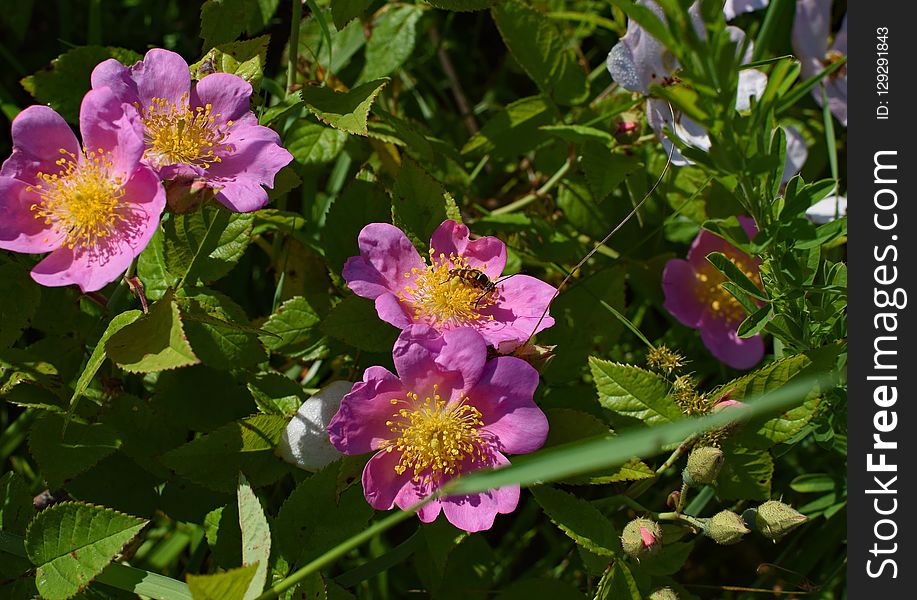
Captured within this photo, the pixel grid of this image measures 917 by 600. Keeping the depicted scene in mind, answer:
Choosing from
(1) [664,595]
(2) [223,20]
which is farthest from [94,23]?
(1) [664,595]

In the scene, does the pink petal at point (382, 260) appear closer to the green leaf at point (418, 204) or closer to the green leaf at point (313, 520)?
the green leaf at point (418, 204)

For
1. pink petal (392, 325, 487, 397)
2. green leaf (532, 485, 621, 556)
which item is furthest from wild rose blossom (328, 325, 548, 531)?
green leaf (532, 485, 621, 556)

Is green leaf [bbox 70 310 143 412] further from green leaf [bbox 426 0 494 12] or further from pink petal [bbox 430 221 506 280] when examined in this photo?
green leaf [bbox 426 0 494 12]

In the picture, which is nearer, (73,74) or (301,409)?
(301,409)

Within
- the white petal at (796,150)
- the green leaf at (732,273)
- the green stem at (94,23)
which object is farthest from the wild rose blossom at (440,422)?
the green stem at (94,23)

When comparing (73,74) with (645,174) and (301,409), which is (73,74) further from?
(645,174)

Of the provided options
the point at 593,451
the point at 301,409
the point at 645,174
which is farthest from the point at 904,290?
the point at 301,409

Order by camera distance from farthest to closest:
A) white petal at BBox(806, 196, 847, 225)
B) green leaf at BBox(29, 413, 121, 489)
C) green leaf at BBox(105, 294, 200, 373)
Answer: white petal at BBox(806, 196, 847, 225) < green leaf at BBox(29, 413, 121, 489) < green leaf at BBox(105, 294, 200, 373)
